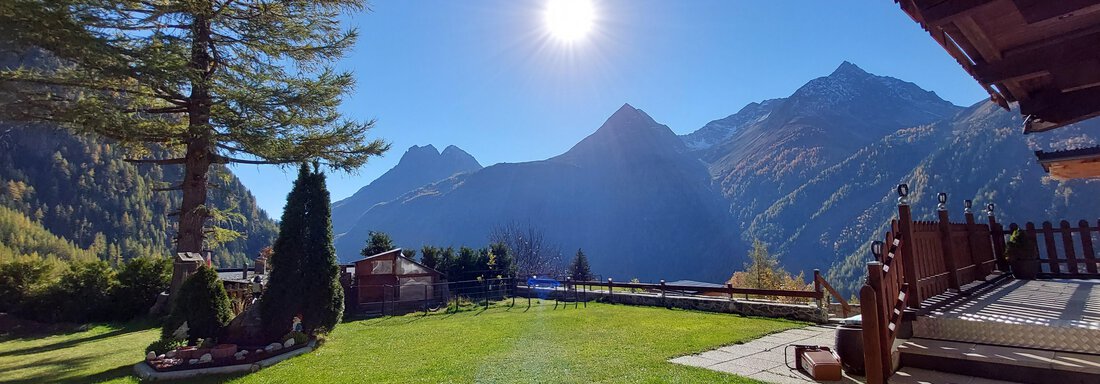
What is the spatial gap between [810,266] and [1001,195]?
3762cm

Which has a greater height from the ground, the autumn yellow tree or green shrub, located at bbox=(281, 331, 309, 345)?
green shrub, located at bbox=(281, 331, 309, 345)

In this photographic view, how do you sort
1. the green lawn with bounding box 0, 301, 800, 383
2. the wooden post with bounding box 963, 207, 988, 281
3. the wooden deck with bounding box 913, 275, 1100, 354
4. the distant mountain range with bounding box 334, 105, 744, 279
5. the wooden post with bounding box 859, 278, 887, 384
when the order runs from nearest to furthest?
the wooden post with bounding box 859, 278, 887, 384 → the wooden deck with bounding box 913, 275, 1100, 354 → the green lawn with bounding box 0, 301, 800, 383 → the wooden post with bounding box 963, 207, 988, 281 → the distant mountain range with bounding box 334, 105, 744, 279

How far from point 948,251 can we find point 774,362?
2.96 metres

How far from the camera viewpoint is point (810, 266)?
111188 mm

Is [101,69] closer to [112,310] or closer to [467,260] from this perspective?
[112,310]

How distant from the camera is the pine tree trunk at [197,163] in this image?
12.5 metres

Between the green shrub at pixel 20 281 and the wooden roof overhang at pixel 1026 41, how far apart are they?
65.7ft

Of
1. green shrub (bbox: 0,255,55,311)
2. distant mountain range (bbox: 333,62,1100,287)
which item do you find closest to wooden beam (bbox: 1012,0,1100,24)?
green shrub (bbox: 0,255,55,311)

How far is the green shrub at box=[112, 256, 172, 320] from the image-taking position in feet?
45.2

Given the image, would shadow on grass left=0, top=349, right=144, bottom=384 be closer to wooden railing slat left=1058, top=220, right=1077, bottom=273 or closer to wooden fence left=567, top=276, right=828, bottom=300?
wooden fence left=567, top=276, right=828, bottom=300

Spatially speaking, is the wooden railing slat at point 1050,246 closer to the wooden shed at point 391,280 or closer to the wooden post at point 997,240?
the wooden post at point 997,240

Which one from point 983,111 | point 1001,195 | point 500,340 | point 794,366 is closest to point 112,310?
point 500,340

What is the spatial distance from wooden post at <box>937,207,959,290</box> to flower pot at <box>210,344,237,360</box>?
442 inches

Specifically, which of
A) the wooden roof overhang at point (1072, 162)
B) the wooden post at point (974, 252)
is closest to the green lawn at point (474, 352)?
the wooden post at point (974, 252)
